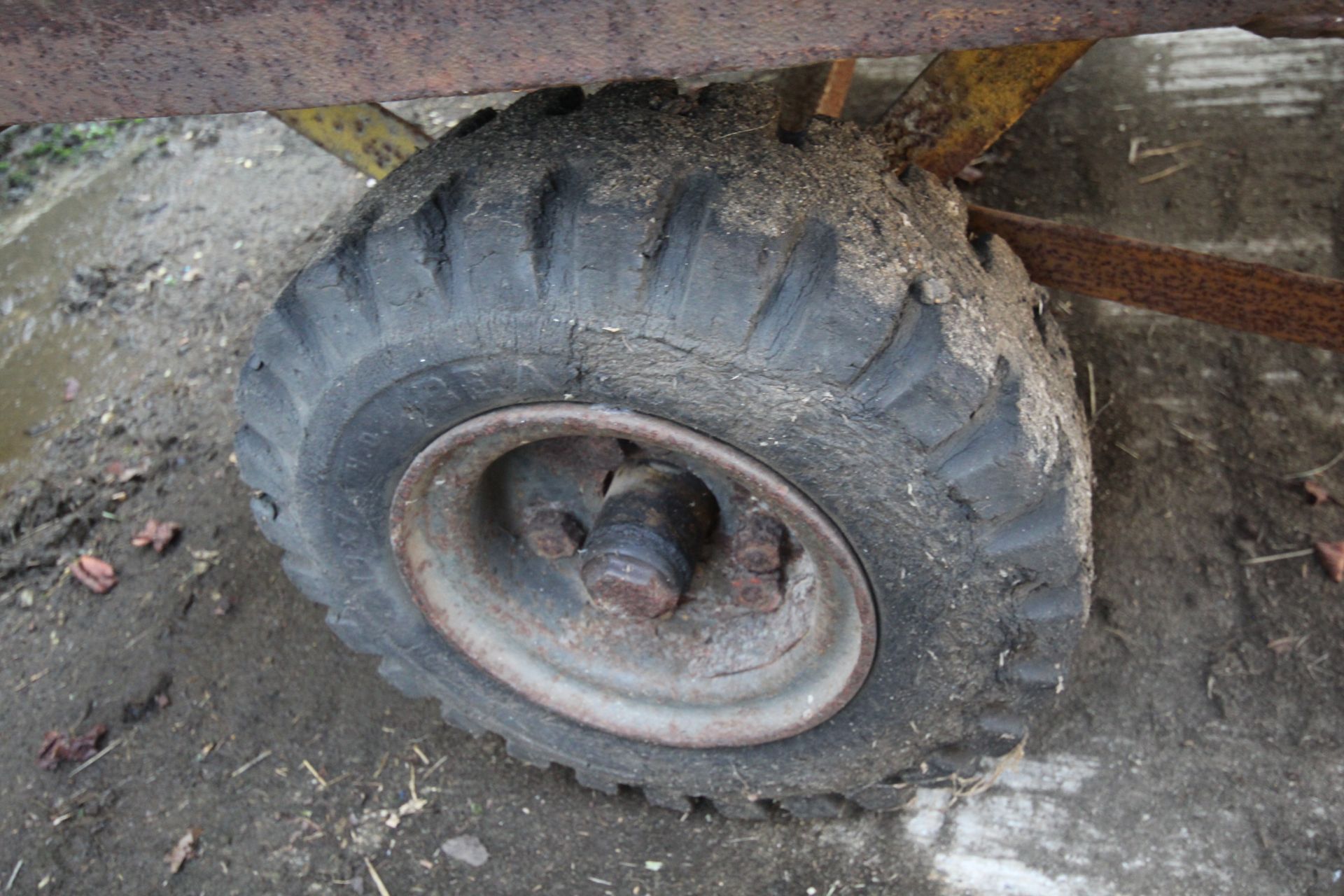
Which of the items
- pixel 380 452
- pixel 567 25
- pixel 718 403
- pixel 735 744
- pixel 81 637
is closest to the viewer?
pixel 567 25

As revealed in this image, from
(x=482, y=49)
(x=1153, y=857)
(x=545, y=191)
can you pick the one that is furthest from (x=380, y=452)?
(x=1153, y=857)

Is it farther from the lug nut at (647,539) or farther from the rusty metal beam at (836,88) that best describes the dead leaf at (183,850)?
the rusty metal beam at (836,88)

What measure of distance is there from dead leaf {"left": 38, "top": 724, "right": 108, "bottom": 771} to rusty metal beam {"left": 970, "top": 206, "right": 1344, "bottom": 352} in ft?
7.61

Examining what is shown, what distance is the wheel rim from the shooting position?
6.52ft

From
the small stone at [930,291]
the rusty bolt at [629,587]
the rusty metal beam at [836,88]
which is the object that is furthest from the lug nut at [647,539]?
the rusty metal beam at [836,88]

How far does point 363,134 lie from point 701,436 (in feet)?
3.89

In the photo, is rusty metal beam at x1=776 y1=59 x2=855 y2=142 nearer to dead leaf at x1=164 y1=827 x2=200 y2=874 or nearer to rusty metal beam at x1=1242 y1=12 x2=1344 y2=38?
rusty metal beam at x1=1242 y1=12 x2=1344 y2=38

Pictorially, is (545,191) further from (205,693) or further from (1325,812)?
(1325,812)

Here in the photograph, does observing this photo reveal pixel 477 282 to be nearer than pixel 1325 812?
Yes

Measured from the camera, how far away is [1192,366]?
3.17 m

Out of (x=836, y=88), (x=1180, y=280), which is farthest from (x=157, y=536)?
(x=1180, y=280)

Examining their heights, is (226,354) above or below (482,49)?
below

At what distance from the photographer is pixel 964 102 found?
74.8 inches

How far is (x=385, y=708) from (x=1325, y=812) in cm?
209
